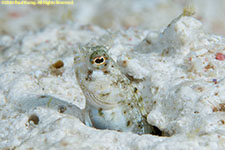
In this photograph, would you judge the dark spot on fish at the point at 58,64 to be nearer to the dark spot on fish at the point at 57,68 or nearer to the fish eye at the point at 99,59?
the dark spot on fish at the point at 57,68

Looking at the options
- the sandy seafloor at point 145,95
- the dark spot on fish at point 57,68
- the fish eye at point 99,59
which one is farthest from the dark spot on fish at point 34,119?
the dark spot on fish at point 57,68

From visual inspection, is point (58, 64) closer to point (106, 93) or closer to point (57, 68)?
point (57, 68)

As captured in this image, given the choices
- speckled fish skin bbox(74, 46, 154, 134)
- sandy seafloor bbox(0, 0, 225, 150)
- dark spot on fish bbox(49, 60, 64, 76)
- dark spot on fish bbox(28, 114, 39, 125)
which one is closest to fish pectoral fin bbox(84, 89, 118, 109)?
speckled fish skin bbox(74, 46, 154, 134)

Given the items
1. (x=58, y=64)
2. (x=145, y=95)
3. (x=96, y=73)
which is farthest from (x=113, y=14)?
(x=96, y=73)

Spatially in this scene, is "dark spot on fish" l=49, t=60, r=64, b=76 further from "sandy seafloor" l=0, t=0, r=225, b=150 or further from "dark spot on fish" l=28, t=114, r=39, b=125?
"dark spot on fish" l=28, t=114, r=39, b=125

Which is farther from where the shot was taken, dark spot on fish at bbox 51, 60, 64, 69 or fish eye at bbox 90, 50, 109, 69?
dark spot on fish at bbox 51, 60, 64, 69

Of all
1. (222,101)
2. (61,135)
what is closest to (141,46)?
(222,101)
